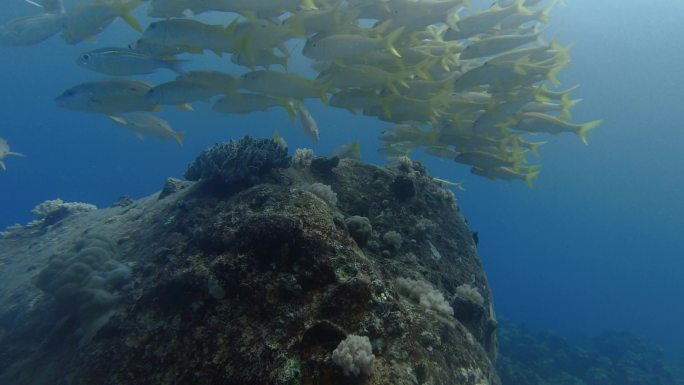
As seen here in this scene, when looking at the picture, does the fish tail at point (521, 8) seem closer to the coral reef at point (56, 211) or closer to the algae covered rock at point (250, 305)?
the algae covered rock at point (250, 305)

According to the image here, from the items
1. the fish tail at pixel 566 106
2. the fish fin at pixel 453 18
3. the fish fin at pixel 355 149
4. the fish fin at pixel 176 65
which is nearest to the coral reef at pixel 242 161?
the fish fin at pixel 176 65

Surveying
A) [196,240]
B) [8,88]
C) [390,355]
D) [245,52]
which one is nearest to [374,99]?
[245,52]

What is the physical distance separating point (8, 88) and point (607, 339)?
92.5 meters

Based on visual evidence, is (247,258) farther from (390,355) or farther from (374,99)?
(374,99)

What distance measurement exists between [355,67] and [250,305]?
4869 millimetres

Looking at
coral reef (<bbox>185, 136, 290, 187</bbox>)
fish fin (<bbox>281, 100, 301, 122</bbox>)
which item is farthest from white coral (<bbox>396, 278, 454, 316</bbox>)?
fish fin (<bbox>281, 100, 301, 122</bbox>)

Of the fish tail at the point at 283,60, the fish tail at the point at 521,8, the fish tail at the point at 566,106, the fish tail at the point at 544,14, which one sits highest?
the fish tail at the point at 283,60

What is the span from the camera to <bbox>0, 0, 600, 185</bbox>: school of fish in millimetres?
6164

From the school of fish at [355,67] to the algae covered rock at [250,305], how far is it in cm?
137

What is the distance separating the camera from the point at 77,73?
6594 centimetres

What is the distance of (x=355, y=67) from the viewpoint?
700 cm

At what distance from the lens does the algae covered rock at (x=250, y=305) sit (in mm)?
2953

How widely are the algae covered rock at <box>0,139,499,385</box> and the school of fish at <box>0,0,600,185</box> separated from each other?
1366 millimetres

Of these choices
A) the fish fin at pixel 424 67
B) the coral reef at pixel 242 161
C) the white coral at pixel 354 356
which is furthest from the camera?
the fish fin at pixel 424 67
